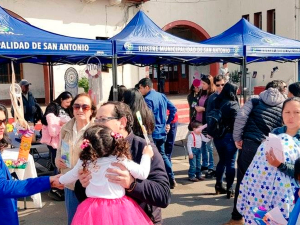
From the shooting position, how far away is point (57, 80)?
15.9 m

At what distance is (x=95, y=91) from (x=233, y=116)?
11.6 feet

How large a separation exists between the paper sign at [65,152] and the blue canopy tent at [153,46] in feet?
10.4

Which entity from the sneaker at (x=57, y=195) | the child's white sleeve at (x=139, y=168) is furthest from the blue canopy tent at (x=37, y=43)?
the child's white sleeve at (x=139, y=168)

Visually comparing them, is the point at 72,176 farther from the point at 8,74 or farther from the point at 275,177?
the point at 8,74

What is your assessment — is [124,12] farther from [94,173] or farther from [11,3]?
[94,173]

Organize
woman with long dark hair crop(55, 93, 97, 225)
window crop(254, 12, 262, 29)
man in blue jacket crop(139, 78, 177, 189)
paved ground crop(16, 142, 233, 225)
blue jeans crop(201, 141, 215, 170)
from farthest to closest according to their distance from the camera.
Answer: window crop(254, 12, 262, 29), blue jeans crop(201, 141, 215, 170), man in blue jacket crop(139, 78, 177, 189), paved ground crop(16, 142, 233, 225), woman with long dark hair crop(55, 93, 97, 225)

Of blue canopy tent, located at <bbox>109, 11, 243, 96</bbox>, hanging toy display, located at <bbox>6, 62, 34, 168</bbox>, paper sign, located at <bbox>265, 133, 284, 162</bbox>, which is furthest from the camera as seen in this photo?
blue canopy tent, located at <bbox>109, 11, 243, 96</bbox>

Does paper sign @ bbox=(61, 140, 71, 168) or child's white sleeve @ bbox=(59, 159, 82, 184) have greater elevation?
child's white sleeve @ bbox=(59, 159, 82, 184)

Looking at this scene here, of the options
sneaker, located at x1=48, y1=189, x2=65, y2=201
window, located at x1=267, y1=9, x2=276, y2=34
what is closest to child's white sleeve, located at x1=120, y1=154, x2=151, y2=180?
sneaker, located at x1=48, y1=189, x2=65, y2=201

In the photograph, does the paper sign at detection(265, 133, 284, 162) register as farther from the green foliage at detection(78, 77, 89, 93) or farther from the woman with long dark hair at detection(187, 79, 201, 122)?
the green foliage at detection(78, 77, 89, 93)

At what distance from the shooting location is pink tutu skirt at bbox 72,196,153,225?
6.22ft

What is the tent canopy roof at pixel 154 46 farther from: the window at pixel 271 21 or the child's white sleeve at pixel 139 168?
the window at pixel 271 21

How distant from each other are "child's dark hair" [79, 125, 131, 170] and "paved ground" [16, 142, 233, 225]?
301 centimetres

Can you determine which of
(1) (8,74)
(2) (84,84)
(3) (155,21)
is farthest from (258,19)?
(1) (8,74)
